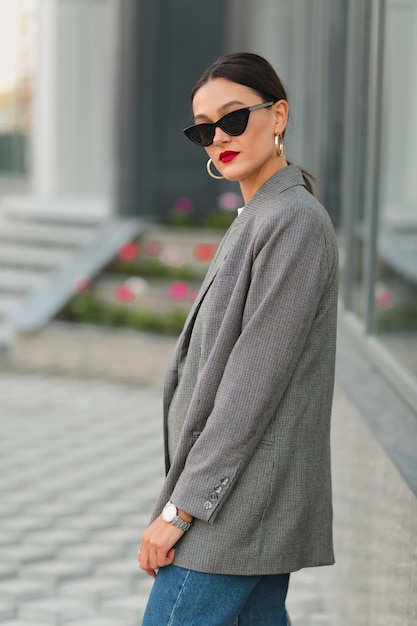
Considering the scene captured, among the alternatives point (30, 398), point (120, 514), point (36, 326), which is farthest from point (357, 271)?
point (36, 326)

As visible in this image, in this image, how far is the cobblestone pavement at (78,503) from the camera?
13.4 feet

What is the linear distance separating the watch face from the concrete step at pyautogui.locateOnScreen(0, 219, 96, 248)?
8.76 meters

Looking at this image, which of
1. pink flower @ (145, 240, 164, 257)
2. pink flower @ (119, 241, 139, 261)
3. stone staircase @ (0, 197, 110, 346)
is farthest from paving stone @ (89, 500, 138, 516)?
pink flower @ (145, 240, 164, 257)

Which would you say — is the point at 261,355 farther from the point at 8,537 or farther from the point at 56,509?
the point at 56,509

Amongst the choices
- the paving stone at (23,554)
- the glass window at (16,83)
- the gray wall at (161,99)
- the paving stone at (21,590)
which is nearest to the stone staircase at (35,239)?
the gray wall at (161,99)

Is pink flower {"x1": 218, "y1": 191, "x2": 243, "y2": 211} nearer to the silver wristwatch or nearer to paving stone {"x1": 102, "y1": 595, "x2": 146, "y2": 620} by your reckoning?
paving stone {"x1": 102, "y1": 595, "x2": 146, "y2": 620}

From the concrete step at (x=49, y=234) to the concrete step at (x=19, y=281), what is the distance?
534mm

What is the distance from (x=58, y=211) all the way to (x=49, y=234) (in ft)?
1.81

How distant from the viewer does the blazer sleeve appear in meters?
1.99

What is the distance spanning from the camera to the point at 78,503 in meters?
5.34

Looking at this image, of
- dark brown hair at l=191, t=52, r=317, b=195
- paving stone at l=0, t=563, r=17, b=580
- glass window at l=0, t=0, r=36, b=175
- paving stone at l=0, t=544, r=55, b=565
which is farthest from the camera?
glass window at l=0, t=0, r=36, b=175

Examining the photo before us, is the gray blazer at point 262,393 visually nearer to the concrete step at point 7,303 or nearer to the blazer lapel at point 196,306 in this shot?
the blazer lapel at point 196,306

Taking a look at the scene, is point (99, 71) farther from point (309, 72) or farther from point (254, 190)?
point (254, 190)

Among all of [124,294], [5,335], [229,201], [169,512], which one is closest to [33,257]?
[5,335]
